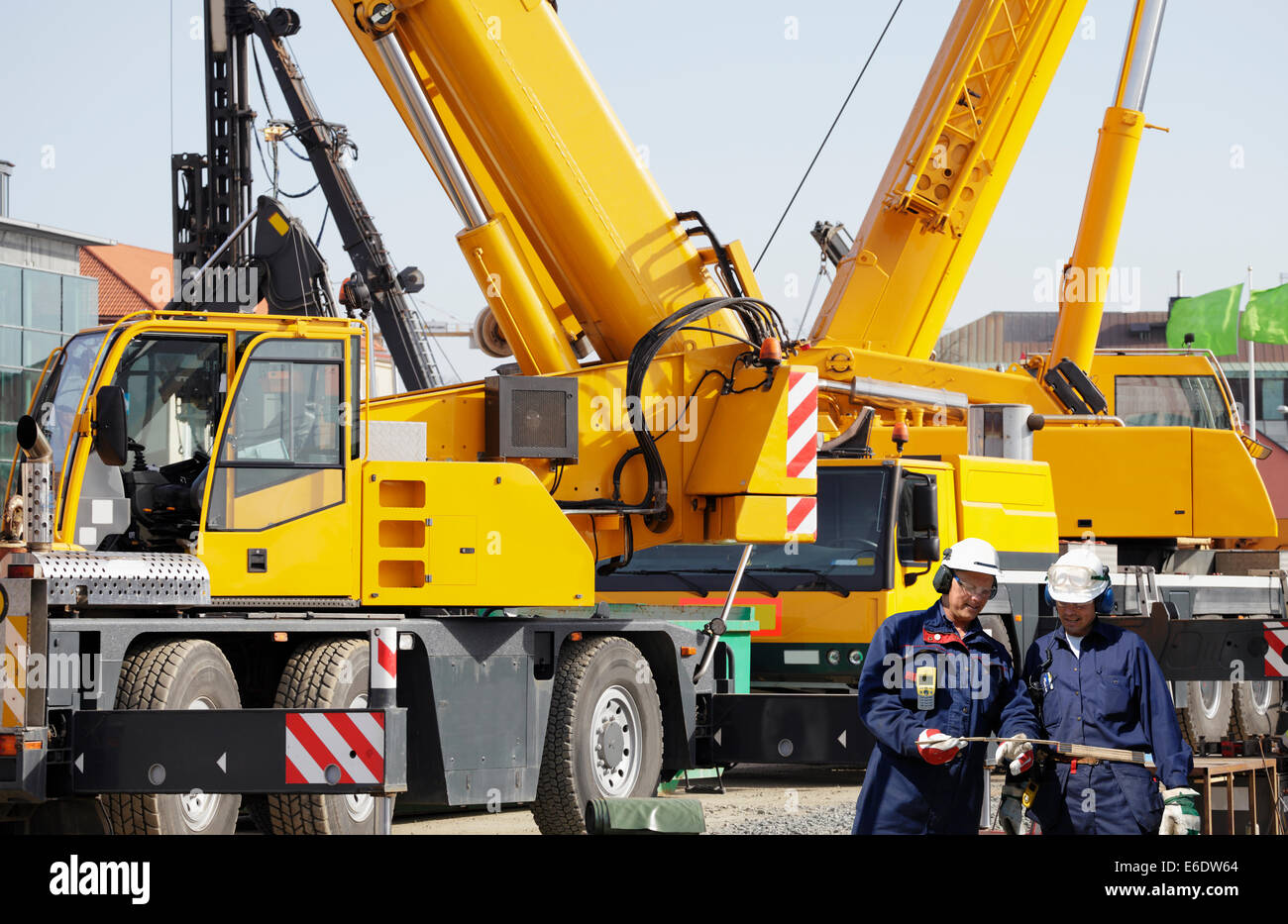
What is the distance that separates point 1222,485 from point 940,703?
10509 millimetres

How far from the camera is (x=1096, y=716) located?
649cm

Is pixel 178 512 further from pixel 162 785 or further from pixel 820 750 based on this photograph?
pixel 820 750

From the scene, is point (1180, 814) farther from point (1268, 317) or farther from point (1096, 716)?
point (1268, 317)

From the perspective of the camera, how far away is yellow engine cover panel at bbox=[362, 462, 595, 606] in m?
9.27

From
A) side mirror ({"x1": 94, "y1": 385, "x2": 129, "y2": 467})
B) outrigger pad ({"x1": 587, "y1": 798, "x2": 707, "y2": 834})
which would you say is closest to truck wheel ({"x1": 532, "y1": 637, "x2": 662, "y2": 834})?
outrigger pad ({"x1": 587, "y1": 798, "x2": 707, "y2": 834})

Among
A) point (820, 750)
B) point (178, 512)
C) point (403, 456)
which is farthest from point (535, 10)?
point (820, 750)

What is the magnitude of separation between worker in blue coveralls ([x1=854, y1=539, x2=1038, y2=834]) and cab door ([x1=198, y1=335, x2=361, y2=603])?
3.48m

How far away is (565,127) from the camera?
437 inches

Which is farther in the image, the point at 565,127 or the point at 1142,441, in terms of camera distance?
the point at 1142,441

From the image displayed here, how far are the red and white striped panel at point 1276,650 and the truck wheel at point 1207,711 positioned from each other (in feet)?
8.41

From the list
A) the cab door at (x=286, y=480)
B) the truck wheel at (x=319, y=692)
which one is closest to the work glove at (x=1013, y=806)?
the truck wheel at (x=319, y=692)

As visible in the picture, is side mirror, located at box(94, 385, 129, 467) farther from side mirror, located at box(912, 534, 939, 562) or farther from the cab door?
side mirror, located at box(912, 534, 939, 562)

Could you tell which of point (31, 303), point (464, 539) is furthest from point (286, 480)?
point (31, 303)

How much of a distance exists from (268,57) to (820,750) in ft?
48.9
